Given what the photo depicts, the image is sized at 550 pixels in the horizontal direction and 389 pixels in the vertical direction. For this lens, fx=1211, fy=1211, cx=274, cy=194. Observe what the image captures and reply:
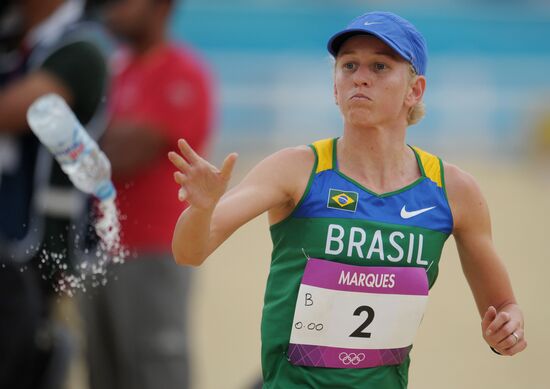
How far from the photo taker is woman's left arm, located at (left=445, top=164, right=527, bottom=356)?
135 inches

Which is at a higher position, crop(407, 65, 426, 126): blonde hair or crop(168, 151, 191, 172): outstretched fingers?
crop(407, 65, 426, 126): blonde hair

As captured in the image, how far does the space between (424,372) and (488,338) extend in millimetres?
4201

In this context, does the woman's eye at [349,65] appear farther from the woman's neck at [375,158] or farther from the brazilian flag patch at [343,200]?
the brazilian flag patch at [343,200]

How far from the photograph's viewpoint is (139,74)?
20.7 feet

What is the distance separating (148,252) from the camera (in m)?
6.00

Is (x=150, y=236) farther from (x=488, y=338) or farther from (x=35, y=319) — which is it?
(x=488, y=338)

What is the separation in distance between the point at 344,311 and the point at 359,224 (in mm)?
247

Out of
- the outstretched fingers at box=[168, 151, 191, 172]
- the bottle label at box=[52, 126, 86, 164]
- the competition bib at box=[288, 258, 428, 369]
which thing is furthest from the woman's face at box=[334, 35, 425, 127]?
the bottle label at box=[52, 126, 86, 164]

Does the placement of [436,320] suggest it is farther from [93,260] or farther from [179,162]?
[179,162]

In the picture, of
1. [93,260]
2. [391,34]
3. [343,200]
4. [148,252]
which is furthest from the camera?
[148,252]

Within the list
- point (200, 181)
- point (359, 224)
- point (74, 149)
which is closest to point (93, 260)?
point (74, 149)

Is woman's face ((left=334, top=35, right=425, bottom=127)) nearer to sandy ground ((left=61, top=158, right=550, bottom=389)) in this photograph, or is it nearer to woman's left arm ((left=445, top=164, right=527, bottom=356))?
woman's left arm ((left=445, top=164, right=527, bottom=356))

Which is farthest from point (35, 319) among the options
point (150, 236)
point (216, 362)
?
point (216, 362)

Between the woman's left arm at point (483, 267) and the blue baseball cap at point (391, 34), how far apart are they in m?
0.38
